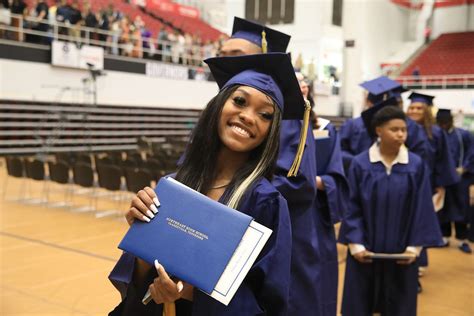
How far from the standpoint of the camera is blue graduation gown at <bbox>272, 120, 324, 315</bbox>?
2129mm

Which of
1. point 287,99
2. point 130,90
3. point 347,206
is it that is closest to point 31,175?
point 347,206

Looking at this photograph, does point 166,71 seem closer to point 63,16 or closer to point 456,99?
point 63,16

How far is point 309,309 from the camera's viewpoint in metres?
2.26

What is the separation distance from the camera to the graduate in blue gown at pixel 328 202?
276cm

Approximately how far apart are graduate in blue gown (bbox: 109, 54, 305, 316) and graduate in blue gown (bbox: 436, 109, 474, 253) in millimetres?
4792

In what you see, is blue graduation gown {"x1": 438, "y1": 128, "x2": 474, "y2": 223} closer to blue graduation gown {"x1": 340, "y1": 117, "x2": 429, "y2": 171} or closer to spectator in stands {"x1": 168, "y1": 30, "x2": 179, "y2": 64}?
blue graduation gown {"x1": 340, "y1": 117, "x2": 429, "y2": 171}

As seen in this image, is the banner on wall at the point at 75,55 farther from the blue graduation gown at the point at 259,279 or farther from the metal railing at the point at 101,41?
the blue graduation gown at the point at 259,279

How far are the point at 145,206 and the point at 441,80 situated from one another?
23402 millimetres

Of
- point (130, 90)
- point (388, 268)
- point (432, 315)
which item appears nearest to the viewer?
point (388, 268)

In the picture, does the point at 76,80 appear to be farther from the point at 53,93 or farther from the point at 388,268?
the point at 388,268

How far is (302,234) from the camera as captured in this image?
87.5 inches

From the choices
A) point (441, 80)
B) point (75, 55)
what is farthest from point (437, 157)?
point (441, 80)

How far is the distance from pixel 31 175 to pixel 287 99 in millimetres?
6742

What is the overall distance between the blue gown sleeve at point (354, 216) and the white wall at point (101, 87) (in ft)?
36.3
